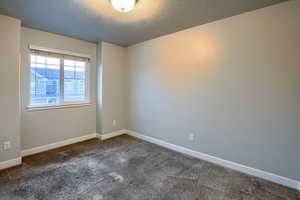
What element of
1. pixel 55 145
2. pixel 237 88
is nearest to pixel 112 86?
pixel 55 145

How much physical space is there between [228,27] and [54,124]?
3.64 meters

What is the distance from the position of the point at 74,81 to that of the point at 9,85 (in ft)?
4.00

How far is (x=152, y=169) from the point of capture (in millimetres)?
2404

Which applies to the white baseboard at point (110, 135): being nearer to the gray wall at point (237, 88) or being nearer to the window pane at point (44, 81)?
the gray wall at point (237, 88)

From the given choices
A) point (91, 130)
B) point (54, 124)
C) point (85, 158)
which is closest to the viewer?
point (85, 158)

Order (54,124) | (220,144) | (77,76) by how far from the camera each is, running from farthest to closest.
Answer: (77,76)
(54,124)
(220,144)

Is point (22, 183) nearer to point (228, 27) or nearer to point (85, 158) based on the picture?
point (85, 158)

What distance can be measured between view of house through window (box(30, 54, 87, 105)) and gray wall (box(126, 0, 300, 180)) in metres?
1.71

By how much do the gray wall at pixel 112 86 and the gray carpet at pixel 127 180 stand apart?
3.55 ft

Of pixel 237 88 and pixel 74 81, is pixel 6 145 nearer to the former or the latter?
pixel 74 81

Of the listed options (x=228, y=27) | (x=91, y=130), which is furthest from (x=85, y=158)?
(x=228, y=27)

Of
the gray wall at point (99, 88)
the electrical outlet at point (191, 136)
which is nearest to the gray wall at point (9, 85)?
the gray wall at point (99, 88)

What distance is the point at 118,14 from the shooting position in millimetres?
2336

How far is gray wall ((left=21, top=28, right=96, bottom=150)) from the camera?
9.16 ft
